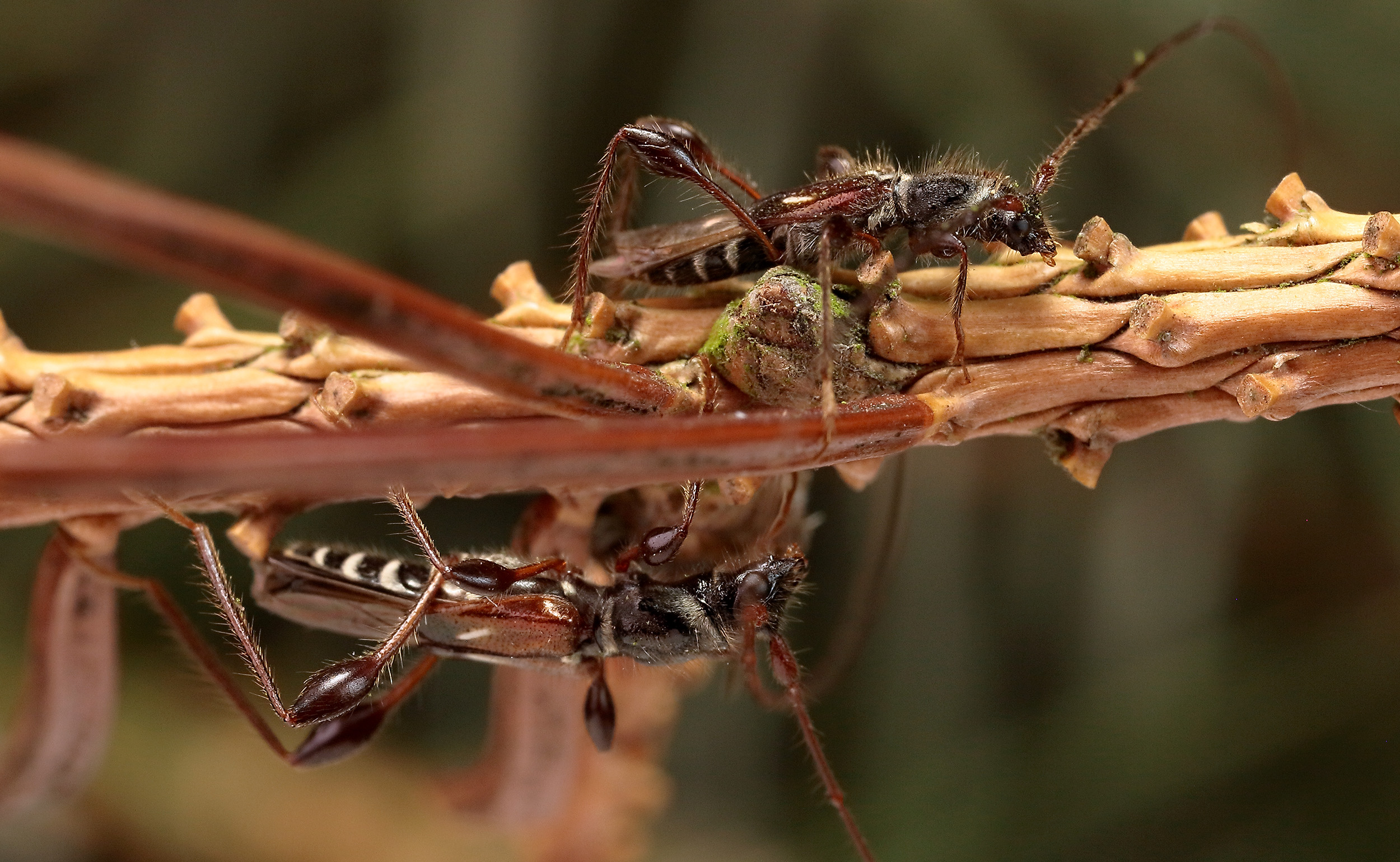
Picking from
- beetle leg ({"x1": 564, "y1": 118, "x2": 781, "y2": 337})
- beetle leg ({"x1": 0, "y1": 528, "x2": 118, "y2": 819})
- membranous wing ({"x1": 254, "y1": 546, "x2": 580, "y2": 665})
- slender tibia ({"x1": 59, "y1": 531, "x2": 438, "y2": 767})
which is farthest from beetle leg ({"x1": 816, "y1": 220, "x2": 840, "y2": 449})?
beetle leg ({"x1": 0, "y1": 528, "x2": 118, "y2": 819})

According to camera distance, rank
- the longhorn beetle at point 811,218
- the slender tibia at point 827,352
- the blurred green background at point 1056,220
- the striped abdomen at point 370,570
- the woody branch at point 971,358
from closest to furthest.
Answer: the slender tibia at point 827,352 → the woody branch at point 971,358 → the longhorn beetle at point 811,218 → the striped abdomen at point 370,570 → the blurred green background at point 1056,220

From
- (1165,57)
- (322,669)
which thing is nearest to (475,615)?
(322,669)

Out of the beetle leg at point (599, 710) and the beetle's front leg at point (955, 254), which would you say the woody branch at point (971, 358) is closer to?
the beetle's front leg at point (955, 254)

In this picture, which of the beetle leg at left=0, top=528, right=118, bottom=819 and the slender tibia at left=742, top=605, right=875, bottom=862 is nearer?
the slender tibia at left=742, top=605, right=875, bottom=862

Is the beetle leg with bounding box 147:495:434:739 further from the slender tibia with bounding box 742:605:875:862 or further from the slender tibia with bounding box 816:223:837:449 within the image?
the slender tibia with bounding box 816:223:837:449

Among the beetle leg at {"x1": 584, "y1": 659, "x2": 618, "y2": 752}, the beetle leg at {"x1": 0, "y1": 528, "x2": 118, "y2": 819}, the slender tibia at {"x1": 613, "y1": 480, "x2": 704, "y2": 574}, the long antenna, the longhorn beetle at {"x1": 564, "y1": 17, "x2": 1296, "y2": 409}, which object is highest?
the long antenna

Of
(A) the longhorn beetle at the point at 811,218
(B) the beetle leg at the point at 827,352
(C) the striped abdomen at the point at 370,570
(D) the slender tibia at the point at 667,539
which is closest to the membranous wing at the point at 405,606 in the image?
(C) the striped abdomen at the point at 370,570

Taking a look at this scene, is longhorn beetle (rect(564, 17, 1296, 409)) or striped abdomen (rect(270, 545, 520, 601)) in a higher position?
longhorn beetle (rect(564, 17, 1296, 409))

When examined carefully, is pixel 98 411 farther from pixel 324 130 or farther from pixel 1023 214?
pixel 1023 214
